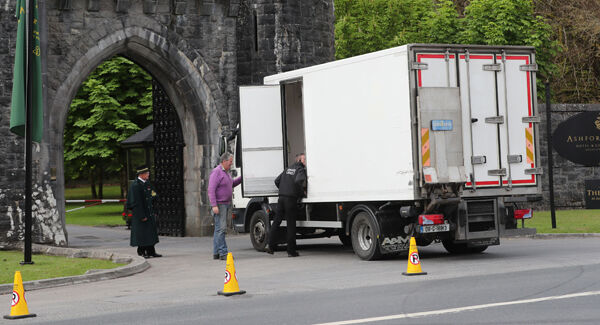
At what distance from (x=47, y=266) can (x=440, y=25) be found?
22.9 metres

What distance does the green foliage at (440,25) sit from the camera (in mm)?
32469

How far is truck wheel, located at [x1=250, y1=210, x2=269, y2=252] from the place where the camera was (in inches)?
684

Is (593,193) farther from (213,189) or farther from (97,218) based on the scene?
(97,218)

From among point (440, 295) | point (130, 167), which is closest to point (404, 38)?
point (130, 167)

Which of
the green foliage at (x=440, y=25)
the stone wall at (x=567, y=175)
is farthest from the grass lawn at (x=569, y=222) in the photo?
the green foliage at (x=440, y=25)

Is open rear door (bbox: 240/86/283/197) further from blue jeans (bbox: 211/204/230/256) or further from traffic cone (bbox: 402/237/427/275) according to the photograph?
traffic cone (bbox: 402/237/427/275)

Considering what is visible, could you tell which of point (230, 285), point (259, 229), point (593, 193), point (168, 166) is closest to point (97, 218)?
point (168, 166)

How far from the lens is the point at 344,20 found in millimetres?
39719

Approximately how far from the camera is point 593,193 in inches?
1064

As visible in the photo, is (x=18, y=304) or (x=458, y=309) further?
(x=18, y=304)

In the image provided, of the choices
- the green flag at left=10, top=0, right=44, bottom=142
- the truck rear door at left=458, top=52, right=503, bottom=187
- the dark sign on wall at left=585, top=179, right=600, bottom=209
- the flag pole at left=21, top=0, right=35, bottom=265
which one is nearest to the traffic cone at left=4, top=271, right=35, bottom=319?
the flag pole at left=21, top=0, right=35, bottom=265

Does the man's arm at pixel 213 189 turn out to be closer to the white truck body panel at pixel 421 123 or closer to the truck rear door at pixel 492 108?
the white truck body panel at pixel 421 123

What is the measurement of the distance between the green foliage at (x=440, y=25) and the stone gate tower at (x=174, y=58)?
981 cm

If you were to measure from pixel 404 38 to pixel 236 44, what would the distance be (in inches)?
631
